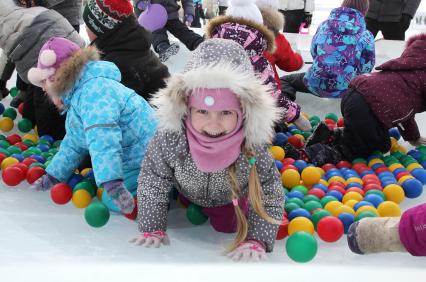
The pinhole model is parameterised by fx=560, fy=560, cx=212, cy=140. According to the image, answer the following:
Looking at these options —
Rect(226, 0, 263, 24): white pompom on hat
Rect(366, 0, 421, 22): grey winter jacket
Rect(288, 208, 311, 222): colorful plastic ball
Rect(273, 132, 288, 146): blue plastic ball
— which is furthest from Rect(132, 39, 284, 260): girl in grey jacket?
Rect(366, 0, 421, 22): grey winter jacket

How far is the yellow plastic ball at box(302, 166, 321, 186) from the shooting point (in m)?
2.39

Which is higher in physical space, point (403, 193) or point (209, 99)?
point (209, 99)

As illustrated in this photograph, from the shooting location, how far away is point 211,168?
1.65 m

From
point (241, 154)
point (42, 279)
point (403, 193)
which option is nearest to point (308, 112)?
point (403, 193)

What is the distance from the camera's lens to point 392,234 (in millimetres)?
1576

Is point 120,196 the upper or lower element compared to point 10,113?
upper

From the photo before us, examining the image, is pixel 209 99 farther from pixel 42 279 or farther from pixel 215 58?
pixel 42 279

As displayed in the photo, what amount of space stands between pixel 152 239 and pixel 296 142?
4.51 feet

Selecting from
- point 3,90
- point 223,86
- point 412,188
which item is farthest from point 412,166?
point 3,90

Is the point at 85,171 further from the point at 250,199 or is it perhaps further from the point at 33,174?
the point at 250,199

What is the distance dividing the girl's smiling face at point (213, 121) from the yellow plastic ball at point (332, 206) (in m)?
0.61

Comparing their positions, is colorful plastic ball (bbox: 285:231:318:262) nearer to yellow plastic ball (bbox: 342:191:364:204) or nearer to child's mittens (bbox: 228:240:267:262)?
child's mittens (bbox: 228:240:267:262)

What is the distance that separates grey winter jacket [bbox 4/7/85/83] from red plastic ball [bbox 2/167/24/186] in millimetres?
703

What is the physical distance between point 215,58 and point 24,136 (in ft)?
5.39
